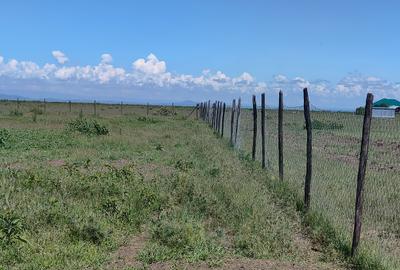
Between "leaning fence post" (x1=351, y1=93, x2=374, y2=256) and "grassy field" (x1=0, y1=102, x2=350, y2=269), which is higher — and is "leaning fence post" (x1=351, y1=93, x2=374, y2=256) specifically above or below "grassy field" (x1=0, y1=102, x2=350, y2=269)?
above

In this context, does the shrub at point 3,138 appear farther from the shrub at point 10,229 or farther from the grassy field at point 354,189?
the shrub at point 10,229

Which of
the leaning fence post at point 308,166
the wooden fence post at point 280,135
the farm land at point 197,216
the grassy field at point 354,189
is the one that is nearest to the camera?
the farm land at point 197,216

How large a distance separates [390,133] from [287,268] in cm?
314

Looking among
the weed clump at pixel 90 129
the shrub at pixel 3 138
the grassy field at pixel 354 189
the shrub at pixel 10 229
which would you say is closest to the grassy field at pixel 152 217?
the shrub at pixel 10 229

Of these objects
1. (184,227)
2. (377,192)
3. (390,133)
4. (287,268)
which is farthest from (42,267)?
(377,192)

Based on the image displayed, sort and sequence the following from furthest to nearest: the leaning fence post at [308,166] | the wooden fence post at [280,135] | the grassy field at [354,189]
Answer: the wooden fence post at [280,135] → the leaning fence post at [308,166] → the grassy field at [354,189]

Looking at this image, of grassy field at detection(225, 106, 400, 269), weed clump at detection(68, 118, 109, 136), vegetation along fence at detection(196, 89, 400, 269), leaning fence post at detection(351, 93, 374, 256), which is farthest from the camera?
weed clump at detection(68, 118, 109, 136)

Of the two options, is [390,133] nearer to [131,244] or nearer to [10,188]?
[131,244]

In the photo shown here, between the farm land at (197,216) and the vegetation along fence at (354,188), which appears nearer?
the farm land at (197,216)

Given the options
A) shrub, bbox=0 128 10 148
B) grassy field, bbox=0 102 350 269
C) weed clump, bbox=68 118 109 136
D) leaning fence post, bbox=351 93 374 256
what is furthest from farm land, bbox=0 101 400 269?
weed clump, bbox=68 118 109 136

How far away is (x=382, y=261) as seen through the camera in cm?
549

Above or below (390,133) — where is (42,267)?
below

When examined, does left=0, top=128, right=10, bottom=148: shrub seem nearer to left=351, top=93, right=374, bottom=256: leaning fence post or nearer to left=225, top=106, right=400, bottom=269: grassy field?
left=225, top=106, right=400, bottom=269: grassy field

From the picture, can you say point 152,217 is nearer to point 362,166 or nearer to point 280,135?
point 362,166
